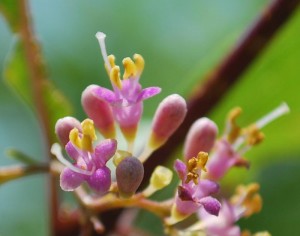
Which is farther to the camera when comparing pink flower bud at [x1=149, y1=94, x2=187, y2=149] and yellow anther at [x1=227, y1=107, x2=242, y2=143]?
yellow anther at [x1=227, y1=107, x2=242, y2=143]

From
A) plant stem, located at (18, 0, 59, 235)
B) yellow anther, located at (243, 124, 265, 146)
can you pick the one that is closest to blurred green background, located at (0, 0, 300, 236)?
plant stem, located at (18, 0, 59, 235)

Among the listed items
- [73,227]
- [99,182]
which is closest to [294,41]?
[73,227]

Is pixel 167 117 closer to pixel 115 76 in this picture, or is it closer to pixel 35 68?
pixel 115 76

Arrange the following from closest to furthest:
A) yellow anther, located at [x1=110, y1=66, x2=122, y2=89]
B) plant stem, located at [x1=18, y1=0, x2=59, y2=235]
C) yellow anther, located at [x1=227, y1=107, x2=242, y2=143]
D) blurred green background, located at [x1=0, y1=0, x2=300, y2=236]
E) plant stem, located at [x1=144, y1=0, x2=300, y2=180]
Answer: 1. yellow anther, located at [x1=110, y1=66, x2=122, y2=89]
2. yellow anther, located at [x1=227, y1=107, x2=242, y2=143]
3. plant stem, located at [x1=144, y1=0, x2=300, y2=180]
4. plant stem, located at [x1=18, y1=0, x2=59, y2=235]
5. blurred green background, located at [x1=0, y1=0, x2=300, y2=236]

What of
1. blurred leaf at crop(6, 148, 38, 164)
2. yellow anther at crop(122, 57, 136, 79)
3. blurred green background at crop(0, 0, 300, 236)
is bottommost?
blurred green background at crop(0, 0, 300, 236)

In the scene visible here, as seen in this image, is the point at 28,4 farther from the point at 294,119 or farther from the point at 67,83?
the point at 67,83

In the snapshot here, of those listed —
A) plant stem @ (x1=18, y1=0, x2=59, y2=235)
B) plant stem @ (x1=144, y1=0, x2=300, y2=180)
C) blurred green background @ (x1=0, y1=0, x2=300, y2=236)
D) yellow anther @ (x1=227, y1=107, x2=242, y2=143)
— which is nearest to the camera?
yellow anther @ (x1=227, y1=107, x2=242, y2=143)

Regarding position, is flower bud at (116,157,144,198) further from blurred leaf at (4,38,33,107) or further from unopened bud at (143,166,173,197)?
blurred leaf at (4,38,33,107)

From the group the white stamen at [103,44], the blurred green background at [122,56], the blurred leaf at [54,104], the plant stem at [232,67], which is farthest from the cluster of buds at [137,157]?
the blurred green background at [122,56]

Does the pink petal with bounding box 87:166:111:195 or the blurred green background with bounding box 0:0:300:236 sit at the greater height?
the pink petal with bounding box 87:166:111:195
